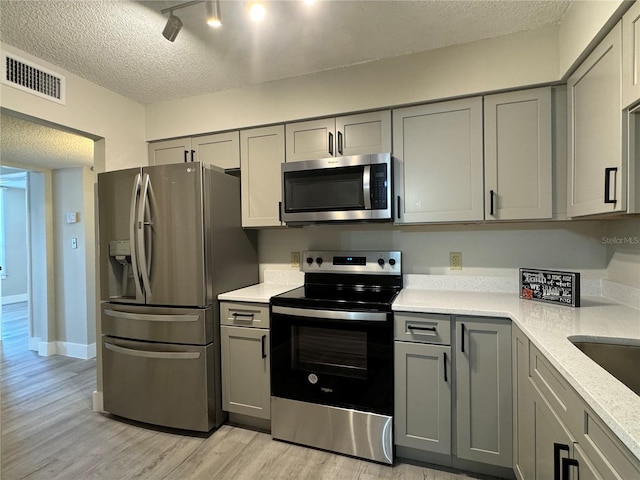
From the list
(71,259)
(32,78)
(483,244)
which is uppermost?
(32,78)

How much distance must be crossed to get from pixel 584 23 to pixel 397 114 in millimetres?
966

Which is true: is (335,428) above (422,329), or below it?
below

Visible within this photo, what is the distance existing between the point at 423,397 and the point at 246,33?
7.42ft

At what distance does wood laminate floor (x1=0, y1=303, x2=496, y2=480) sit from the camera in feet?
5.87

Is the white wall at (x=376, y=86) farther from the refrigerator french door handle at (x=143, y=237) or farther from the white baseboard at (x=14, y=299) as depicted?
the white baseboard at (x=14, y=299)

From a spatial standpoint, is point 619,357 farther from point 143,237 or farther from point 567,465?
point 143,237

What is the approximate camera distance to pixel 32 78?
6.53 feet

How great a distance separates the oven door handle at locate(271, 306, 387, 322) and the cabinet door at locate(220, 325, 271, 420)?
23cm

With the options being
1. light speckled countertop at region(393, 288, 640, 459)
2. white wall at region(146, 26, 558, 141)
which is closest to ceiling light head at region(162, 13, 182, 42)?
white wall at region(146, 26, 558, 141)

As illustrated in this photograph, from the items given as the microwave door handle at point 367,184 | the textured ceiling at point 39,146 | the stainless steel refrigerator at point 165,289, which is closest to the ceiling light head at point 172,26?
the stainless steel refrigerator at point 165,289

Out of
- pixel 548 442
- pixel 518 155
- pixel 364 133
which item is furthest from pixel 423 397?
pixel 364 133

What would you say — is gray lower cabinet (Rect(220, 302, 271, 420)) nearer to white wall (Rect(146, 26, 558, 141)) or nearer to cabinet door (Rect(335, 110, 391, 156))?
cabinet door (Rect(335, 110, 391, 156))

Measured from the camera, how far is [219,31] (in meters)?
1.79

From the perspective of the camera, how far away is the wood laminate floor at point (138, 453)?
1.79m
